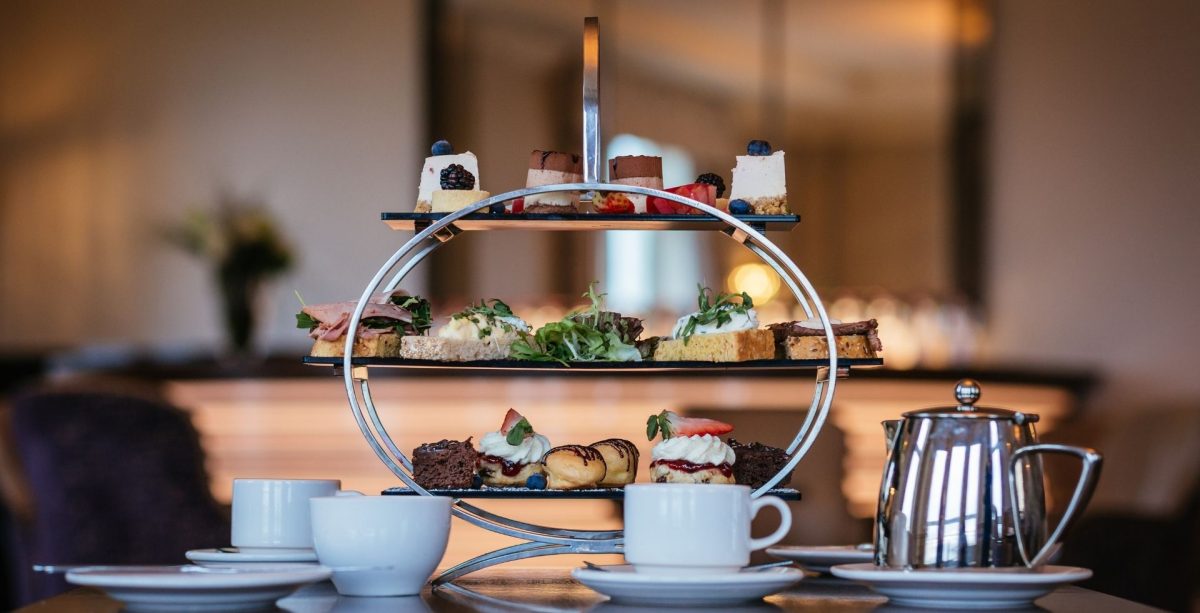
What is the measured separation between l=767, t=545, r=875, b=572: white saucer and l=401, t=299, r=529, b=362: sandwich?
15.1 inches

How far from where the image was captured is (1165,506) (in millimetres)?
4051

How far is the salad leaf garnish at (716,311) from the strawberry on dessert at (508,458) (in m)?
0.21

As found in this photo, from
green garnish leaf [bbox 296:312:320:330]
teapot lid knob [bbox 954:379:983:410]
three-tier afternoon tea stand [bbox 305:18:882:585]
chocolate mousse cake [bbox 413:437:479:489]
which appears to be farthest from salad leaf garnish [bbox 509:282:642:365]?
teapot lid knob [bbox 954:379:983:410]

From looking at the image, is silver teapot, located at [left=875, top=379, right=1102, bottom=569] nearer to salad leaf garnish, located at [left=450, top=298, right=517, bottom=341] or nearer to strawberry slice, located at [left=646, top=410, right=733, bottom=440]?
strawberry slice, located at [left=646, top=410, right=733, bottom=440]

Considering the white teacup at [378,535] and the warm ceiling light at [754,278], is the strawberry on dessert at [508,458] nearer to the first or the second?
the white teacup at [378,535]

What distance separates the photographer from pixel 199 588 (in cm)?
106

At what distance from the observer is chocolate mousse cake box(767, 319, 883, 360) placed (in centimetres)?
145

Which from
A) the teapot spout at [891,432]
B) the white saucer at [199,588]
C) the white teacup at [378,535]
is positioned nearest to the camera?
the white saucer at [199,588]

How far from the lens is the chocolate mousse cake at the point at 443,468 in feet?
4.49

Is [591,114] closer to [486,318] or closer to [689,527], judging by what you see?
[486,318]

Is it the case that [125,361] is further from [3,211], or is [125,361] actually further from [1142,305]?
[1142,305]

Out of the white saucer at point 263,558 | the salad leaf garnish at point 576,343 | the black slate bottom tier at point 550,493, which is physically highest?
the salad leaf garnish at point 576,343

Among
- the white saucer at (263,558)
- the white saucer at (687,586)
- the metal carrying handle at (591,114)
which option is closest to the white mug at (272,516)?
the white saucer at (263,558)

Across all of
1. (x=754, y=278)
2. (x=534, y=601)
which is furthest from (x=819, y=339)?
(x=754, y=278)
